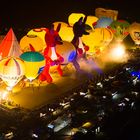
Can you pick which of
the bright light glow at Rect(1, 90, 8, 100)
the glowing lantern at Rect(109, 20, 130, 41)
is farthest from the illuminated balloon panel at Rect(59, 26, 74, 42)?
the bright light glow at Rect(1, 90, 8, 100)

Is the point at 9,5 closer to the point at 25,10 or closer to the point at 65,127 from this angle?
the point at 25,10

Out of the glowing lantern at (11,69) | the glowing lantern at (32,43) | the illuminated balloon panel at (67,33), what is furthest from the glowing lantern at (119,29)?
the glowing lantern at (11,69)

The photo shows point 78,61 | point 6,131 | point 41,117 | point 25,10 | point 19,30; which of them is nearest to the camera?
point 6,131

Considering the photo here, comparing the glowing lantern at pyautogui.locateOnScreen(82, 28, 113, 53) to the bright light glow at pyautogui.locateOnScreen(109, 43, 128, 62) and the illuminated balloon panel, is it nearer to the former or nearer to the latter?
the illuminated balloon panel

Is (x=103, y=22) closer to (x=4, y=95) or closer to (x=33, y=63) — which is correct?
(x=33, y=63)

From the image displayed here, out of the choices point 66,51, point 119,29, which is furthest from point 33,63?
point 119,29

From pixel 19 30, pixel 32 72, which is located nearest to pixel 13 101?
pixel 32 72
